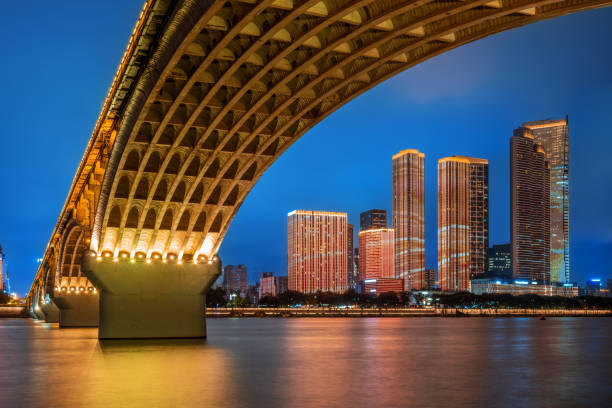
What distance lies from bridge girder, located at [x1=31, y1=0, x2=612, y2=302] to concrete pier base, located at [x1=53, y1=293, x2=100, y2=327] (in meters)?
31.5

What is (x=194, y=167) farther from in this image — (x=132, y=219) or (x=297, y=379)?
(x=297, y=379)

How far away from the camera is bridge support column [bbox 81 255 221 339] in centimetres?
4016

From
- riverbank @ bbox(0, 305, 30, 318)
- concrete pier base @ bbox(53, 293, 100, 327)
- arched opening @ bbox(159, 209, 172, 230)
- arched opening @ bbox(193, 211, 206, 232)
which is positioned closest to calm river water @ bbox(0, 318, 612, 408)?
arched opening @ bbox(159, 209, 172, 230)

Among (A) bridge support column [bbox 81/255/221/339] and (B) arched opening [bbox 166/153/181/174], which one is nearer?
(B) arched opening [bbox 166/153/181/174]

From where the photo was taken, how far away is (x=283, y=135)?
3809 cm

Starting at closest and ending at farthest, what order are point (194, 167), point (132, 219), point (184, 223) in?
point (194, 167) < point (132, 219) < point (184, 223)

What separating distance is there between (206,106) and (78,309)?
52461 millimetres

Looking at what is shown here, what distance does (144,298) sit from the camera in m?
40.3

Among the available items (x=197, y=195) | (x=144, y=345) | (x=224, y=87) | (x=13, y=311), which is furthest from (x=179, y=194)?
(x=13, y=311)

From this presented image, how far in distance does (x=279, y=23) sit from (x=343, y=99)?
10652 millimetres

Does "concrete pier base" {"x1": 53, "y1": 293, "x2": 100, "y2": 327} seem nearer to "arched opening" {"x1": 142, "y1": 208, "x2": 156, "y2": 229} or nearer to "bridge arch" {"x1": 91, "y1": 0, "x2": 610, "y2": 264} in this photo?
"bridge arch" {"x1": 91, "y1": 0, "x2": 610, "y2": 264}

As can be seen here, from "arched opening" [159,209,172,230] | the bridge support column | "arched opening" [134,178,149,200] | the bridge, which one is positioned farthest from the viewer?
"arched opening" [159,209,172,230]

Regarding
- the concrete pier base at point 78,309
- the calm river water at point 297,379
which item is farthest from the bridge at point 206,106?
the concrete pier base at point 78,309

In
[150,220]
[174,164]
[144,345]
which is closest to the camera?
[144,345]
